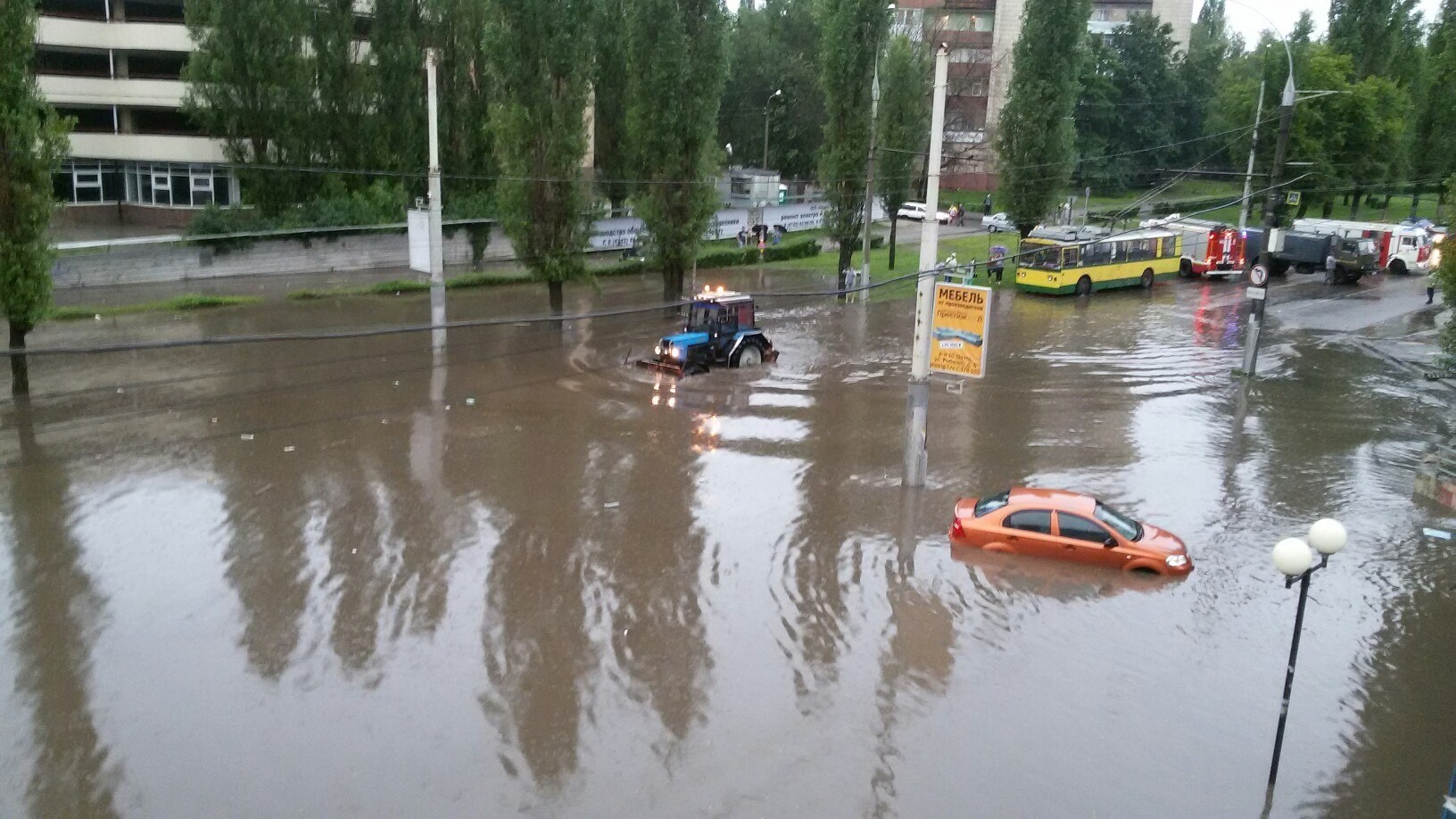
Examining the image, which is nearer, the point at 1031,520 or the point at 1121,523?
the point at 1121,523

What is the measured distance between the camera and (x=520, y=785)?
10.5 metres

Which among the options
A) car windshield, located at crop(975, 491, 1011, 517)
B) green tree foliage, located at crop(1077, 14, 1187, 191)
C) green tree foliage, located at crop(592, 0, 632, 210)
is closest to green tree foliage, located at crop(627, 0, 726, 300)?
green tree foliage, located at crop(592, 0, 632, 210)

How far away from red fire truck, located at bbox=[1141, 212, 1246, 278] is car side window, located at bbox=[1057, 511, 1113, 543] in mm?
32018

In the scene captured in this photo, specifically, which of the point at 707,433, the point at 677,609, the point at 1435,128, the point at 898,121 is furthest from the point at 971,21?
the point at 677,609

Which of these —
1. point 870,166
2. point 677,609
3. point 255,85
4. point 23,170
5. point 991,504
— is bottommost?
point 677,609

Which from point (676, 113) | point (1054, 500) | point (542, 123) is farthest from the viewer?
point (676, 113)

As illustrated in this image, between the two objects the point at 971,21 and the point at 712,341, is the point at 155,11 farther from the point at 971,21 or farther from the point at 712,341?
the point at 971,21

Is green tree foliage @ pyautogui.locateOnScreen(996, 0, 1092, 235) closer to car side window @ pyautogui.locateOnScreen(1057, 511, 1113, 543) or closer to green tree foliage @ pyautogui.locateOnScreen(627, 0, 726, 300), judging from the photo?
green tree foliage @ pyautogui.locateOnScreen(627, 0, 726, 300)

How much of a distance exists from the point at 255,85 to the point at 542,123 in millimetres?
16615

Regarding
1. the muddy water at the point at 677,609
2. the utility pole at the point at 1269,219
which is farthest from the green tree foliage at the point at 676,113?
the utility pole at the point at 1269,219

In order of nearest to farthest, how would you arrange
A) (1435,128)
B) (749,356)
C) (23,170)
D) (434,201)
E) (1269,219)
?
(23,170)
(434,201)
(1269,219)
(749,356)
(1435,128)

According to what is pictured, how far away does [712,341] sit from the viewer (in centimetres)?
2811

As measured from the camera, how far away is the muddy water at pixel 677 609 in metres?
10.8

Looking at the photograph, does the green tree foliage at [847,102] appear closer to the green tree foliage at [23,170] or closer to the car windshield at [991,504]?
the car windshield at [991,504]
